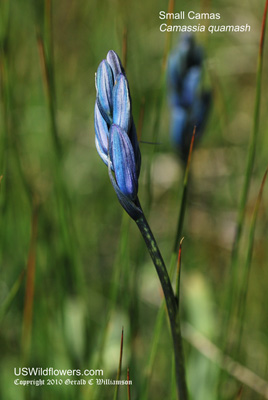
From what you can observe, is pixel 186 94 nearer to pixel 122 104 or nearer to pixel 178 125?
pixel 178 125

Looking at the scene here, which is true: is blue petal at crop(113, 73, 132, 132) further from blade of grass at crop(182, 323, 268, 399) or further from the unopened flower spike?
blade of grass at crop(182, 323, 268, 399)

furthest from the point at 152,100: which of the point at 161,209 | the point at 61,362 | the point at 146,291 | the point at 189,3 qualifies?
the point at 61,362

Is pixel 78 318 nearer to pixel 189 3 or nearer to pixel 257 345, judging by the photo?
pixel 257 345

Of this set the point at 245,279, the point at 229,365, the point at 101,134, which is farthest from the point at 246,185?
the point at 229,365

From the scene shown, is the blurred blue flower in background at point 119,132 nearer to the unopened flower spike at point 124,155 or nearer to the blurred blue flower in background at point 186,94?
the unopened flower spike at point 124,155

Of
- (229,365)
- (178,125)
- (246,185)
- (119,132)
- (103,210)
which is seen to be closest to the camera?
(119,132)

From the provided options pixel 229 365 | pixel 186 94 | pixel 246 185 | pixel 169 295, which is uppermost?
pixel 186 94
